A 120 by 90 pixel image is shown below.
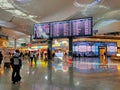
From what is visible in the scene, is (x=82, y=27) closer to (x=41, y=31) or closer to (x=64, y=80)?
(x=41, y=31)

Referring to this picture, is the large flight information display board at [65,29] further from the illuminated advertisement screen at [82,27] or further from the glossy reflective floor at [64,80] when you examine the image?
the glossy reflective floor at [64,80]

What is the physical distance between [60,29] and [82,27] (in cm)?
302

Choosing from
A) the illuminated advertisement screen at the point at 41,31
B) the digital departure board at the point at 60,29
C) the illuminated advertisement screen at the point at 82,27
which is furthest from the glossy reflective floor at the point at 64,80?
the illuminated advertisement screen at the point at 41,31

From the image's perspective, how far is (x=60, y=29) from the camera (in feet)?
89.1

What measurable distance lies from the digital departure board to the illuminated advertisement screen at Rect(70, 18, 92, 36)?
693 millimetres

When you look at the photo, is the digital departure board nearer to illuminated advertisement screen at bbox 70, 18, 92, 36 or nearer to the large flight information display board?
the large flight information display board

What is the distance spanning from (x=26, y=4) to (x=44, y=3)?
2427 mm

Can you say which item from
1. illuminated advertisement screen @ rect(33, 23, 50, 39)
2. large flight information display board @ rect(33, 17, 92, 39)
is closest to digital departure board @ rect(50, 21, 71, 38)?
large flight information display board @ rect(33, 17, 92, 39)

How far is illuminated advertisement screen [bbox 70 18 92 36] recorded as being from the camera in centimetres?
2497

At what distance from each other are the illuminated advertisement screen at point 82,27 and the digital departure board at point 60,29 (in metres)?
0.69

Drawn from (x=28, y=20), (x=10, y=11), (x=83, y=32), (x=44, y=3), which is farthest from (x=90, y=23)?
(x=28, y=20)

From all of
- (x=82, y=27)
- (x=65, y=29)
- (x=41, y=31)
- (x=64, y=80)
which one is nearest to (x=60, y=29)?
(x=65, y=29)

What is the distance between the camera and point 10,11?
34.0 meters

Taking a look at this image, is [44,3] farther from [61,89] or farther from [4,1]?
[61,89]
